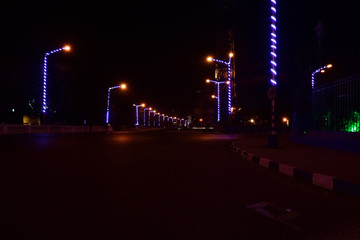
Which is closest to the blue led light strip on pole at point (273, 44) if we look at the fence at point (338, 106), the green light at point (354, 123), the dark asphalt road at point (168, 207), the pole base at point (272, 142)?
the pole base at point (272, 142)

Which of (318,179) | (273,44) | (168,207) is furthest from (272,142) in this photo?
(168,207)

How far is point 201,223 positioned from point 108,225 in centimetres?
109

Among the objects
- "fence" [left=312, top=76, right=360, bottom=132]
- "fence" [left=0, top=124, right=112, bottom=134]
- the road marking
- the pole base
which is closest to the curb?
the road marking

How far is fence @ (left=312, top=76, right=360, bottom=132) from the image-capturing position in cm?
1417

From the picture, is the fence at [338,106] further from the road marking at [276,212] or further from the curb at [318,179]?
the road marking at [276,212]

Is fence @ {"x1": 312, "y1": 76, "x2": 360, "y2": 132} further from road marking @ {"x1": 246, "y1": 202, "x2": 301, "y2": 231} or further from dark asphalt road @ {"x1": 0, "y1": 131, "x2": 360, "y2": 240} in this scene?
road marking @ {"x1": 246, "y1": 202, "x2": 301, "y2": 231}

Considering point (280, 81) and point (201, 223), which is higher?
point (280, 81)

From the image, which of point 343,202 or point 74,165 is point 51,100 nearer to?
point 74,165

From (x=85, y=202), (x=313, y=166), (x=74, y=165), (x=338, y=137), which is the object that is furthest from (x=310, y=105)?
(x=85, y=202)

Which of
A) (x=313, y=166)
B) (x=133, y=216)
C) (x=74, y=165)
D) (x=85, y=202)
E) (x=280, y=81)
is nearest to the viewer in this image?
(x=133, y=216)

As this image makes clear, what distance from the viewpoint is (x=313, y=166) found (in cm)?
902

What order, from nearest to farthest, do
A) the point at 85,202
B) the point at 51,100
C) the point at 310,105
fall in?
the point at 85,202 → the point at 310,105 → the point at 51,100

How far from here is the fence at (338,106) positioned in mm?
14172

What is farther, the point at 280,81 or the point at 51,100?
the point at 280,81
